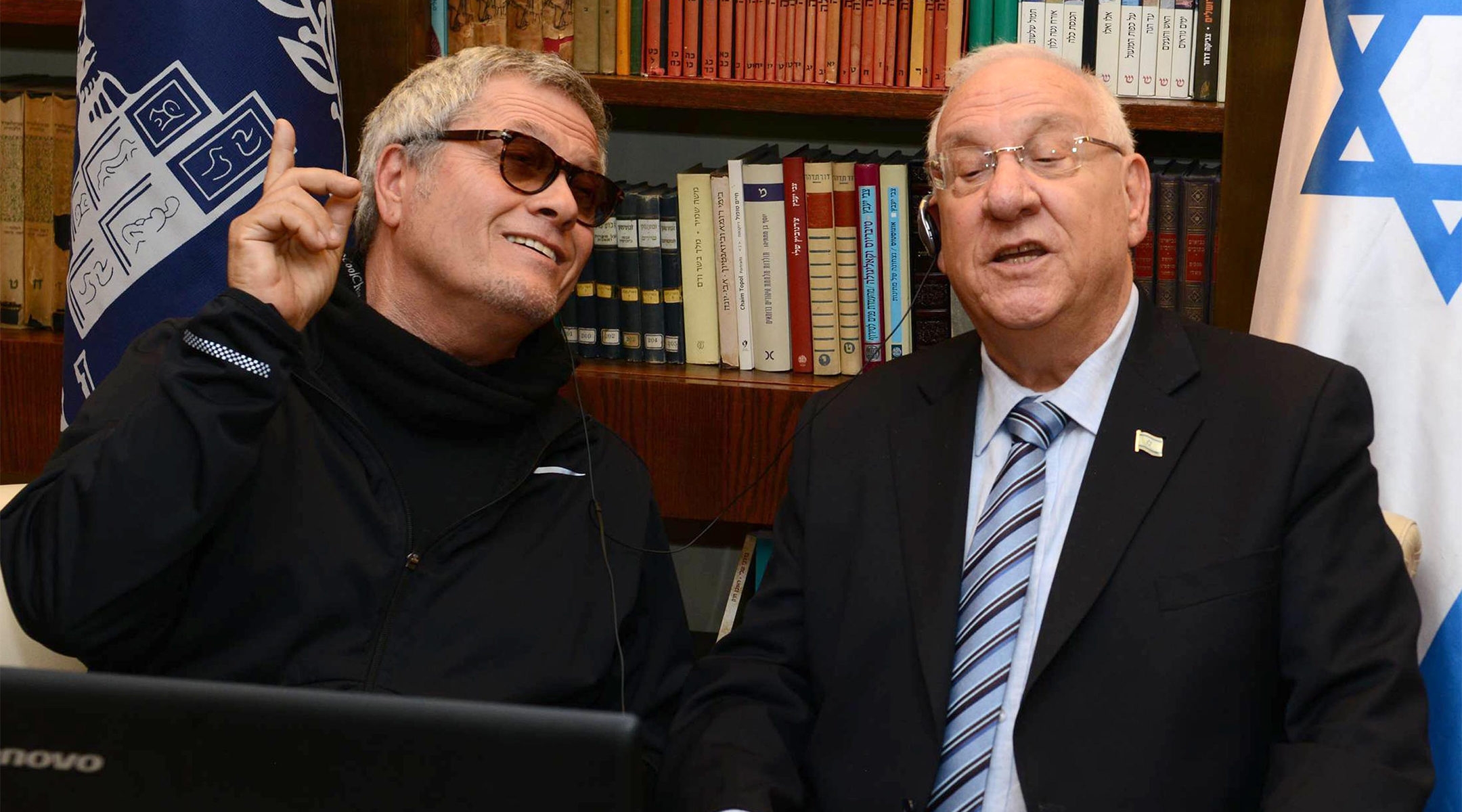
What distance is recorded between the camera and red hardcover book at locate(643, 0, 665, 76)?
2164mm

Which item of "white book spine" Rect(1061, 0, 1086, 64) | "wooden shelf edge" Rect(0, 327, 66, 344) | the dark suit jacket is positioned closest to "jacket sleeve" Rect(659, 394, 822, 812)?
the dark suit jacket

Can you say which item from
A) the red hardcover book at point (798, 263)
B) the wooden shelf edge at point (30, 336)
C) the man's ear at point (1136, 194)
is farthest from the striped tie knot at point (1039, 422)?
the wooden shelf edge at point (30, 336)

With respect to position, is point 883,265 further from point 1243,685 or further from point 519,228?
point 1243,685

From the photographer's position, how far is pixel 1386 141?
162 cm

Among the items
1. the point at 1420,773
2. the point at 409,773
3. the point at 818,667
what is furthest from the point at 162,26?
the point at 1420,773

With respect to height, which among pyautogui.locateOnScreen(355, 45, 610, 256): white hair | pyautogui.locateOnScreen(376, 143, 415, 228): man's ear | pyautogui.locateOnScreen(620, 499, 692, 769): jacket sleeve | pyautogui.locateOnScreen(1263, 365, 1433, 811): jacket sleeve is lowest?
pyautogui.locateOnScreen(620, 499, 692, 769): jacket sleeve

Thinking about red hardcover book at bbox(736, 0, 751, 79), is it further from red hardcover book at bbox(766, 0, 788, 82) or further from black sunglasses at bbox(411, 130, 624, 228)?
black sunglasses at bbox(411, 130, 624, 228)

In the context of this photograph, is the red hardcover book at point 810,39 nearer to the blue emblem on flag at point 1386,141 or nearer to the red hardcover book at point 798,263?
the red hardcover book at point 798,263

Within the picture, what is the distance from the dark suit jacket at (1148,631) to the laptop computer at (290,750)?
705mm

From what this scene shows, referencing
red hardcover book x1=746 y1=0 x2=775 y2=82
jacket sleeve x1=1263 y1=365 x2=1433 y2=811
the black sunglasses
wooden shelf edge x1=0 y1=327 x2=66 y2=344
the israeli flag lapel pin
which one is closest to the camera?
jacket sleeve x1=1263 y1=365 x2=1433 y2=811

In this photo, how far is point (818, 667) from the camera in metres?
1.49

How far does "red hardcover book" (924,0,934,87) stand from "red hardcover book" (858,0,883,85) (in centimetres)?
7

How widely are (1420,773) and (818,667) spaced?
0.63 metres

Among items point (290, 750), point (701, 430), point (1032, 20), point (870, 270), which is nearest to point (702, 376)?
point (701, 430)
